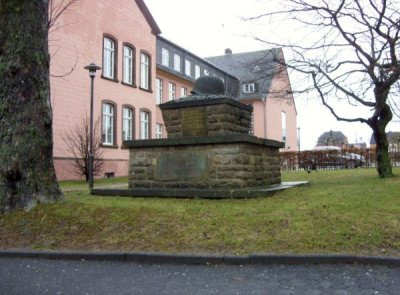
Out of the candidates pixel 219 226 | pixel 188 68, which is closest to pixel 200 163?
pixel 219 226

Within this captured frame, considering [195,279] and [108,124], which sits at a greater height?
[108,124]

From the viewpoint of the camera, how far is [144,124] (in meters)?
32.5

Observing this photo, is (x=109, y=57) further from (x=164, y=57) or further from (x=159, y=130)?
(x=159, y=130)

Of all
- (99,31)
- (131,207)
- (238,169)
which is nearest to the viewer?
(131,207)

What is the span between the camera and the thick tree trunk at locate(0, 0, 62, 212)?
9234 millimetres

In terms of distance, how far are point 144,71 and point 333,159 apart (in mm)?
13554

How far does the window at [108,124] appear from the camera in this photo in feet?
90.9

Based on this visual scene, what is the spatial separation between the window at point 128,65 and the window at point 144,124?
250 cm

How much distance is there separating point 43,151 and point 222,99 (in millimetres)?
4493

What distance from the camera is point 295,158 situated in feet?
106

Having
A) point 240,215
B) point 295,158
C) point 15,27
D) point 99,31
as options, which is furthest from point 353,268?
point 295,158

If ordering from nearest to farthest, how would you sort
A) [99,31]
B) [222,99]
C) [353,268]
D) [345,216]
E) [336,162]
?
[353,268]
[345,216]
[222,99]
[99,31]
[336,162]

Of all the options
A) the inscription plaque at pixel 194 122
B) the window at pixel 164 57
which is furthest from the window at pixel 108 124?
the inscription plaque at pixel 194 122

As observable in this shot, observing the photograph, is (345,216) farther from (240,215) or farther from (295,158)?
(295,158)
